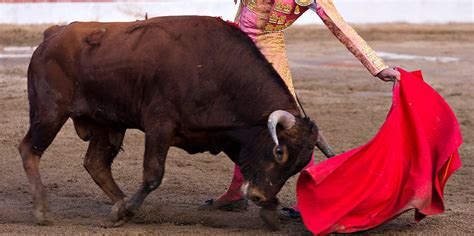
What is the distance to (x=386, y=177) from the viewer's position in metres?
5.37

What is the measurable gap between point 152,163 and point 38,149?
0.81 metres

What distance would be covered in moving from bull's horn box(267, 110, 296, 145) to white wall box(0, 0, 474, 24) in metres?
12.2

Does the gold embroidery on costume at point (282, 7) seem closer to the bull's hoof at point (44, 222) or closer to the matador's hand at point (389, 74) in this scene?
the matador's hand at point (389, 74)

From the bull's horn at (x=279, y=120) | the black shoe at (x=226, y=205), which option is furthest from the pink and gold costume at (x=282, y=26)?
the black shoe at (x=226, y=205)

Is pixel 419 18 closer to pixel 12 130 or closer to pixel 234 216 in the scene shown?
pixel 12 130

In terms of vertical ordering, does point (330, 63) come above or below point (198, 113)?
below

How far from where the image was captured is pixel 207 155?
816cm

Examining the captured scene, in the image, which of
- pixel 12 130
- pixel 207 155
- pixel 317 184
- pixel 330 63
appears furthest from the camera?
pixel 330 63

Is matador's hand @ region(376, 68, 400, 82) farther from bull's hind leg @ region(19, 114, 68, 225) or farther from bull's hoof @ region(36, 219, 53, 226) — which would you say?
bull's hoof @ region(36, 219, 53, 226)

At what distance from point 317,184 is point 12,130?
426cm

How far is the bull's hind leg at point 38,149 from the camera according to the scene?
580cm

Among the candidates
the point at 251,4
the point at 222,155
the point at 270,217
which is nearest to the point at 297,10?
the point at 251,4

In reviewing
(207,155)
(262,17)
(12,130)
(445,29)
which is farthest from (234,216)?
(445,29)

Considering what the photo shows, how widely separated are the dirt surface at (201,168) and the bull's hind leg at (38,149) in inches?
5.3
